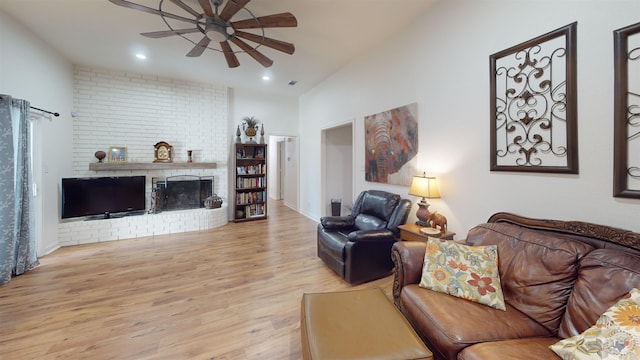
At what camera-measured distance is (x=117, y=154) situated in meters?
4.43

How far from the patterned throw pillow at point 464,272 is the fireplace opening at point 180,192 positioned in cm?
471

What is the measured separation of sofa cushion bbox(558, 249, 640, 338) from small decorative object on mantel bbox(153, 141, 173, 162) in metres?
5.74

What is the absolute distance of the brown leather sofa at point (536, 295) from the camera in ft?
3.91

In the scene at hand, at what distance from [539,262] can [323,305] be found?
4.58ft

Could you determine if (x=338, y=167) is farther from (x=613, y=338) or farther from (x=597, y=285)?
(x=613, y=338)

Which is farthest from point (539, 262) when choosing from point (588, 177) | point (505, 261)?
point (588, 177)

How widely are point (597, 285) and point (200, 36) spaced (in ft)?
14.6

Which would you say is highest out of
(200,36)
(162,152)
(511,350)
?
(200,36)

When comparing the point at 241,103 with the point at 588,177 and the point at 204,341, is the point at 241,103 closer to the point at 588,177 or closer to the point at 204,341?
the point at 204,341

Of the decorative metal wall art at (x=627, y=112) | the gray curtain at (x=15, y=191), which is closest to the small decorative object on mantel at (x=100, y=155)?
the gray curtain at (x=15, y=191)

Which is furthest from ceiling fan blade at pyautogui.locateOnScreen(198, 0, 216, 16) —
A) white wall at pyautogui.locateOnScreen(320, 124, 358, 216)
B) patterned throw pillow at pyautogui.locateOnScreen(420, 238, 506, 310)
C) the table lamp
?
white wall at pyautogui.locateOnScreen(320, 124, 358, 216)

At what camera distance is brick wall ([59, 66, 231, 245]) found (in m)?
4.20

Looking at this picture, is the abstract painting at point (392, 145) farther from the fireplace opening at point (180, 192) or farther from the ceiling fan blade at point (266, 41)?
the fireplace opening at point (180, 192)

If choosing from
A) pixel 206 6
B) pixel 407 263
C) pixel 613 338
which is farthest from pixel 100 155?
pixel 613 338
